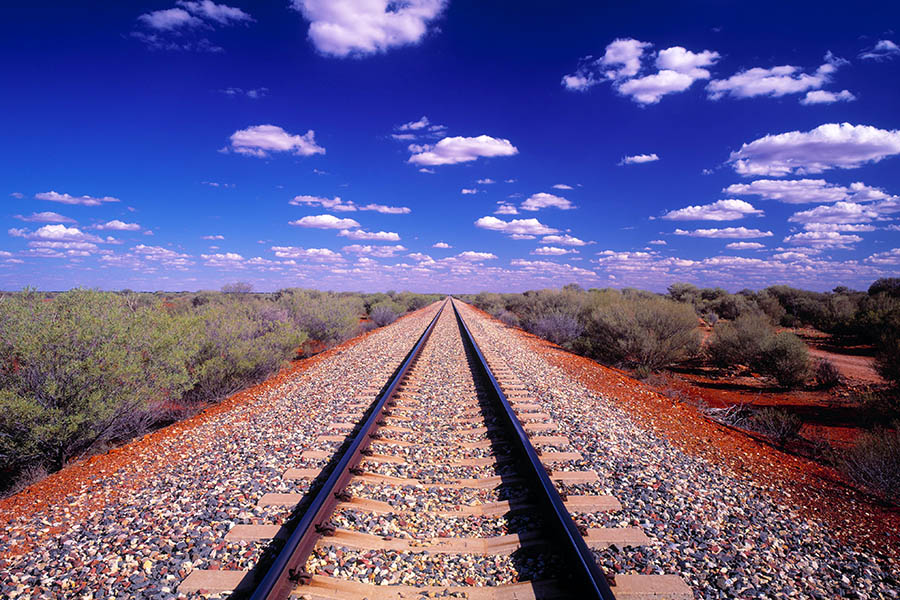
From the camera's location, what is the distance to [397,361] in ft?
39.1

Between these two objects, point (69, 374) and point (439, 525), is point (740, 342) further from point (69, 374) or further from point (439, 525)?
point (69, 374)

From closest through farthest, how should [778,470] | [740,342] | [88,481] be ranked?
[88,481]
[778,470]
[740,342]

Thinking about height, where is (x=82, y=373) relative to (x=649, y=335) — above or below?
above

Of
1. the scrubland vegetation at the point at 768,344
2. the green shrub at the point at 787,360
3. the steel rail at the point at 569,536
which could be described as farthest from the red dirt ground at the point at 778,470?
the green shrub at the point at 787,360

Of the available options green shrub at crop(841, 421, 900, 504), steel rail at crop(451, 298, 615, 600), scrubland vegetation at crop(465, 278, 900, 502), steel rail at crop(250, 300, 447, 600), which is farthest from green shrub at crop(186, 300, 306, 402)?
green shrub at crop(841, 421, 900, 504)

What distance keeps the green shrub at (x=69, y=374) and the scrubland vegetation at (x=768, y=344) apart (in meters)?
9.74

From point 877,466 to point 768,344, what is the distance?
30.8 feet

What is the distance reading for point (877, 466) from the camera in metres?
5.12

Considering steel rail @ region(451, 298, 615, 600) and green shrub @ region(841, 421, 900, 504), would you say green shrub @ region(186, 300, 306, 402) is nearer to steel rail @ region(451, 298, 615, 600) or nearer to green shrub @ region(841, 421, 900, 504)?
steel rail @ region(451, 298, 615, 600)

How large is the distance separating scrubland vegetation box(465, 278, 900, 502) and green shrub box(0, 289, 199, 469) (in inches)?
383

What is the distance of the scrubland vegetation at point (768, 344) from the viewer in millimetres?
5982

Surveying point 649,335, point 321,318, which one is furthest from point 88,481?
point 649,335

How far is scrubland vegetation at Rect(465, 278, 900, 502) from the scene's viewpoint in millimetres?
5982

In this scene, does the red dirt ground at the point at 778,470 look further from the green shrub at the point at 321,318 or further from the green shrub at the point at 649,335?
the green shrub at the point at 321,318
